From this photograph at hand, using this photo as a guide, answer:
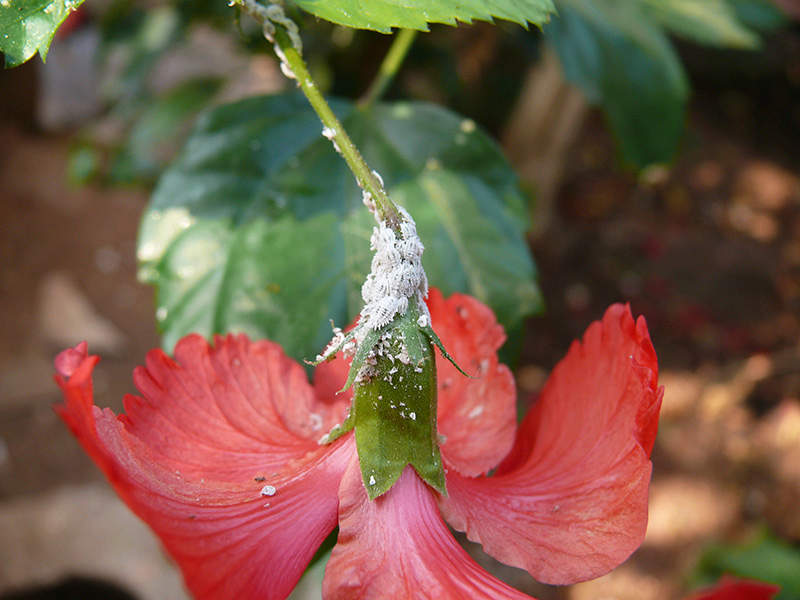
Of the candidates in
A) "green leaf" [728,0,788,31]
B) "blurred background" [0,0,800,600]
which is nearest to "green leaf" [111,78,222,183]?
"blurred background" [0,0,800,600]

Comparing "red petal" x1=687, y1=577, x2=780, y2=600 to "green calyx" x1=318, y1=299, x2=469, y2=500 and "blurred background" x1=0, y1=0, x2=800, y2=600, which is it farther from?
"blurred background" x1=0, y1=0, x2=800, y2=600

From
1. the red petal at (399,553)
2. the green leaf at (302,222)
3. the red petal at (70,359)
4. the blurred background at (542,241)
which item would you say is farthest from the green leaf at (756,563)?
the red petal at (70,359)

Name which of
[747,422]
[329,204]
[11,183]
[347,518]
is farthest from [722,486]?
[11,183]

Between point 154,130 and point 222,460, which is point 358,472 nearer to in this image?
point 222,460

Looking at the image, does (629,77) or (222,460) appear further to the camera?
(629,77)

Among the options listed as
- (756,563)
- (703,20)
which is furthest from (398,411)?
(756,563)

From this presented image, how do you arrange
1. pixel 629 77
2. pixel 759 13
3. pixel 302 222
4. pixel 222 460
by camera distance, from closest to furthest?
pixel 222 460
pixel 302 222
pixel 629 77
pixel 759 13

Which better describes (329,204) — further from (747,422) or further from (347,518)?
(747,422)
